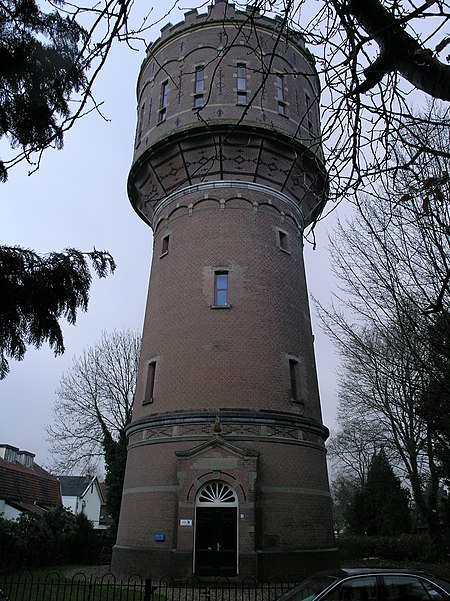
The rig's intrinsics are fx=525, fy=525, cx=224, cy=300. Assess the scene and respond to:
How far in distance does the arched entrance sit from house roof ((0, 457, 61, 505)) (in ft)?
59.8

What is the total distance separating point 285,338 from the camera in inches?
735

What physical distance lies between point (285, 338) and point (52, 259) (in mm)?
14004

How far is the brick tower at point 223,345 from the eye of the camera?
15.7 m

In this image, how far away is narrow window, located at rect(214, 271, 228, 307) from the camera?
18903mm

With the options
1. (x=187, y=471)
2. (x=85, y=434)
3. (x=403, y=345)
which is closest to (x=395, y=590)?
(x=403, y=345)

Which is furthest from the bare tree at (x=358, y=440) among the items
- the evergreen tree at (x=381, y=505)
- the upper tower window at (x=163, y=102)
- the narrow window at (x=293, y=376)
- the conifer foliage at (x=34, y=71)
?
the conifer foliage at (x=34, y=71)

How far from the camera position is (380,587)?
6.89 meters

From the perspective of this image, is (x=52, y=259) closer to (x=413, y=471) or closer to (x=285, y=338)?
(x=285, y=338)

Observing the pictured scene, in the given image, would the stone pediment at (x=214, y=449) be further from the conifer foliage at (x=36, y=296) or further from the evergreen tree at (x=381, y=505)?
the evergreen tree at (x=381, y=505)

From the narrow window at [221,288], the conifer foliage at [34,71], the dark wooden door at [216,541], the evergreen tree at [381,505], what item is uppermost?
the narrow window at [221,288]

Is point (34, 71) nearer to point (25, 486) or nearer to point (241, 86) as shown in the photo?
point (241, 86)

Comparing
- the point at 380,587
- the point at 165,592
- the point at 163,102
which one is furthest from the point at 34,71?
the point at 163,102

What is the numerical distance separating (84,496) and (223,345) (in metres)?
42.4

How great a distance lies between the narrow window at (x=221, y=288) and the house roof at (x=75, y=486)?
131 feet
